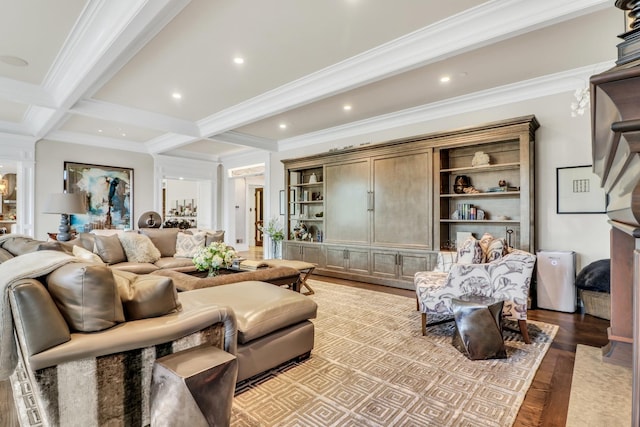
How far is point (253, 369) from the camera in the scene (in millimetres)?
2062

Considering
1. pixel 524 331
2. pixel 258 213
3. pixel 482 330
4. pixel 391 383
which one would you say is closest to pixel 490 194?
pixel 524 331

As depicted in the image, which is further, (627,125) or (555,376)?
(555,376)

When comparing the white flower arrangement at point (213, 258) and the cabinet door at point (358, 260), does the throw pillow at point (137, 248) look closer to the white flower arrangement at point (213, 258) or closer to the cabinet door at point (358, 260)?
the white flower arrangement at point (213, 258)

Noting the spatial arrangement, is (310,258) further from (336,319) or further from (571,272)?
(571,272)

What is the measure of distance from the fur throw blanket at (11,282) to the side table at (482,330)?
2.62 m

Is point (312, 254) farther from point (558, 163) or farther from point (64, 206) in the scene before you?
point (558, 163)

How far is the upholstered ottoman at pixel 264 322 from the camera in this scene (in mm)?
2023

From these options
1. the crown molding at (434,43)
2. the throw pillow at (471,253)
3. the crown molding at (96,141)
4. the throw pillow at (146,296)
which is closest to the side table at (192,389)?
the throw pillow at (146,296)

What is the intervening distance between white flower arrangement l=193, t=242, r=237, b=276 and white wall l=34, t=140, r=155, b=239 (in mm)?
4824

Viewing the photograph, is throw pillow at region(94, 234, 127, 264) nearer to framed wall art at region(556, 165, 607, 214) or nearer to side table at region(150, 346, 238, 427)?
side table at region(150, 346, 238, 427)

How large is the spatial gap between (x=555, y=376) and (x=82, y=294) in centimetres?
290

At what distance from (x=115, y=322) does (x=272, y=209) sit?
6151 millimetres

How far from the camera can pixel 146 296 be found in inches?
61.2

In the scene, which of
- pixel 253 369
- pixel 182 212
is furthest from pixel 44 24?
pixel 182 212
